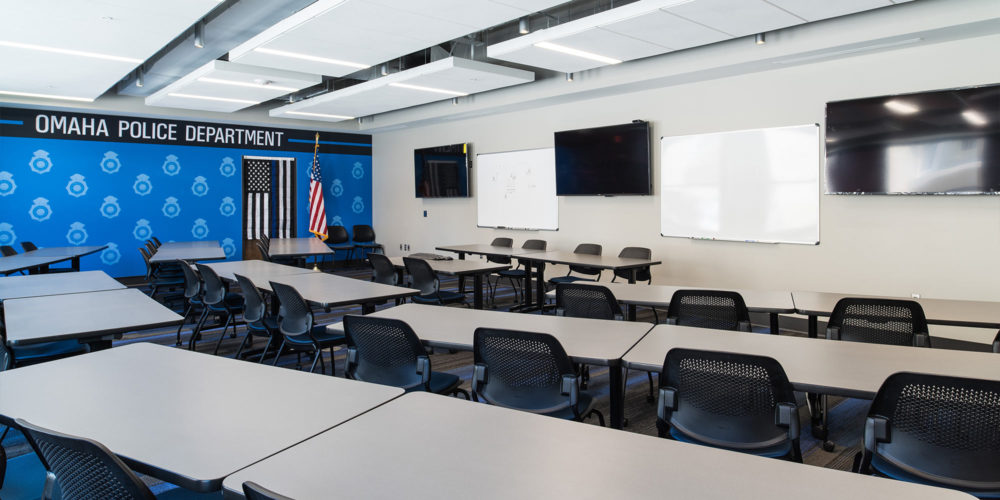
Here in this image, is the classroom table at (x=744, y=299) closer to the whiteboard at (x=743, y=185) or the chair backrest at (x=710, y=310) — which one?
the chair backrest at (x=710, y=310)

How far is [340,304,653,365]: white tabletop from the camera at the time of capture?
2.65 m

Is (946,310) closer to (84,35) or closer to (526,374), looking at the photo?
(526,374)

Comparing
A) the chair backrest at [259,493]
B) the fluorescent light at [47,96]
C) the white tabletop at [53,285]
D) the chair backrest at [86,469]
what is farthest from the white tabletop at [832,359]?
the fluorescent light at [47,96]

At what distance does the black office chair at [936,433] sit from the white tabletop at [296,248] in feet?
22.9

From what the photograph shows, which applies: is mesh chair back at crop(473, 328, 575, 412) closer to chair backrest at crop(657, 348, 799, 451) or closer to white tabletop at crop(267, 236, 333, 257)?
chair backrest at crop(657, 348, 799, 451)

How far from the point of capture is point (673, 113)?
725 cm

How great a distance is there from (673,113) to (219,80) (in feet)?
18.9

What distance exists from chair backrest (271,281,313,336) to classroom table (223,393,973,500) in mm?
2342

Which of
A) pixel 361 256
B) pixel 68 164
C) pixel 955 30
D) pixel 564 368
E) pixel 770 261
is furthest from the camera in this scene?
pixel 361 256

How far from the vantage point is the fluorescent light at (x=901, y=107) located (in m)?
5.25

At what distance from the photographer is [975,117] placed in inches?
193

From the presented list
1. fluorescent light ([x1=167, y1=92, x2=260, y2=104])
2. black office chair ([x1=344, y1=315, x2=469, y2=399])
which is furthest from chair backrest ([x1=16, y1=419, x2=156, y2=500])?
fluorescent light ([x1=167, y1=92, x2=260, y2=104])

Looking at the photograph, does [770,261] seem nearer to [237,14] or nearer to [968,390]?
[968,390]

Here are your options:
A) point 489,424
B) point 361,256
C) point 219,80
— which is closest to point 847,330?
point 489,424
